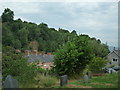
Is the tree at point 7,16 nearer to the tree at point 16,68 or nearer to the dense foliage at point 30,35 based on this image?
the dense foliage at point 30,35

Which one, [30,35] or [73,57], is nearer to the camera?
[73,57]

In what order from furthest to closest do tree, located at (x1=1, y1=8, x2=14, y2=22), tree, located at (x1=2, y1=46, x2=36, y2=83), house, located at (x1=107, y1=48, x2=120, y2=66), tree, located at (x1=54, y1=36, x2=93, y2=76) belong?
tree, located at (x1=1, y1=8, x2=14, y2=22) < house, located at (x1=107, y1=48, x2=120, y2=66) < tree, located at (x1=54, y1=36, x2=93, y2=76) < tree, located at (x1=2, y1=46, x2=36, y2=83)

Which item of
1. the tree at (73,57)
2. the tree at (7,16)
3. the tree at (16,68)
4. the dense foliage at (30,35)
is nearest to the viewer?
the tree at (16,68)

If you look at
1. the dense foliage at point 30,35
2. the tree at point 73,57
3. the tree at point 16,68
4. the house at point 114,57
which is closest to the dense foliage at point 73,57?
the tree at point 73,57

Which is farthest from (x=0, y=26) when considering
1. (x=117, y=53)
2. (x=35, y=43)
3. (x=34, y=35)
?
(x=117, y=53)

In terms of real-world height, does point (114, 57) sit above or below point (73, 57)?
below

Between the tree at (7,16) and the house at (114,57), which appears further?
the tree at (7,16)

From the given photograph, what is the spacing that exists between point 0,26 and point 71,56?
173ft

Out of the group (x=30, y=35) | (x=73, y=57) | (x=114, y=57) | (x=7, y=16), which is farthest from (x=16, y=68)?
(x=30, y=35)


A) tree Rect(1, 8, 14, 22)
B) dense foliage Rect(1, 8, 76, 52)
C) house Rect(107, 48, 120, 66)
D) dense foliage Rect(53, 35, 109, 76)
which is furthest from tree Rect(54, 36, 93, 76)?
tree Rect(1, 8, 14, 22)

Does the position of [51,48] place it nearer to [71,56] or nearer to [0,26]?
[0,26]

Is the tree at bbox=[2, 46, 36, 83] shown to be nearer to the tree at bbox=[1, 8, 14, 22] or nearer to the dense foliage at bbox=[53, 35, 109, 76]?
the dense foliage at bbox=[53, 35, 109, 76]

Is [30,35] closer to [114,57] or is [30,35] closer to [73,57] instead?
[114,57]

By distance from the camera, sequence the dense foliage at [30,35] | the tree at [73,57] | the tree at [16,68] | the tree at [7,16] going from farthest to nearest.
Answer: the tree at [7,16] → the dense foliage at [30,35] → the tree at [73,57] → the tree at [16,68]
